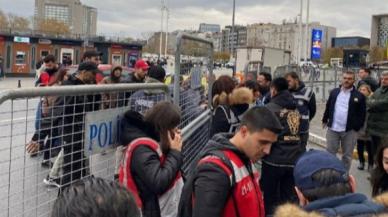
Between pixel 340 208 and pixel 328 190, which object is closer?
pixel 340 208

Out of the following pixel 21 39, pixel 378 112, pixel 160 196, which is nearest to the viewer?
pixel 160 196

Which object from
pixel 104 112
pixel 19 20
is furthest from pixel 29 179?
pixel 19 20

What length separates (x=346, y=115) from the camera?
8.41 meters

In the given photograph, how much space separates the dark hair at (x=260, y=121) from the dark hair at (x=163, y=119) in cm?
63

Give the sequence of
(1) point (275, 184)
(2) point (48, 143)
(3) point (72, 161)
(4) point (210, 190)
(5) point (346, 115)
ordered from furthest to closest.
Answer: (5) point (346, 115) → (1) point (275, 184) → (3) point (72, 161) → (2) point (48, 143) → (4) point (210, 190)

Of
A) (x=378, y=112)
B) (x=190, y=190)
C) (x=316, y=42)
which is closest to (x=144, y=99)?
(x=190, y=190)

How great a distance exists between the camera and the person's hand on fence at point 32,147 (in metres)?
3.15

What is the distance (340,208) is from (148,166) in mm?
1483

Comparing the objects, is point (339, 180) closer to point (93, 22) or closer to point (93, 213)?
point (93, 213)

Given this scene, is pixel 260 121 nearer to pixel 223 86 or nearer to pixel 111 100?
pixel 111 100

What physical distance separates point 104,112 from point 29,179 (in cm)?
68

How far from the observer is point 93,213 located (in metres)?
1.56

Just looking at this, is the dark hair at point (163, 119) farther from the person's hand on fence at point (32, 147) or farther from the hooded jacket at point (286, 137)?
the hooded jacket at point (286, 137)

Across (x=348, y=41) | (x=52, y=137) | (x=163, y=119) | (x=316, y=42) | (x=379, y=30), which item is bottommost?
(x=52, y=137)
